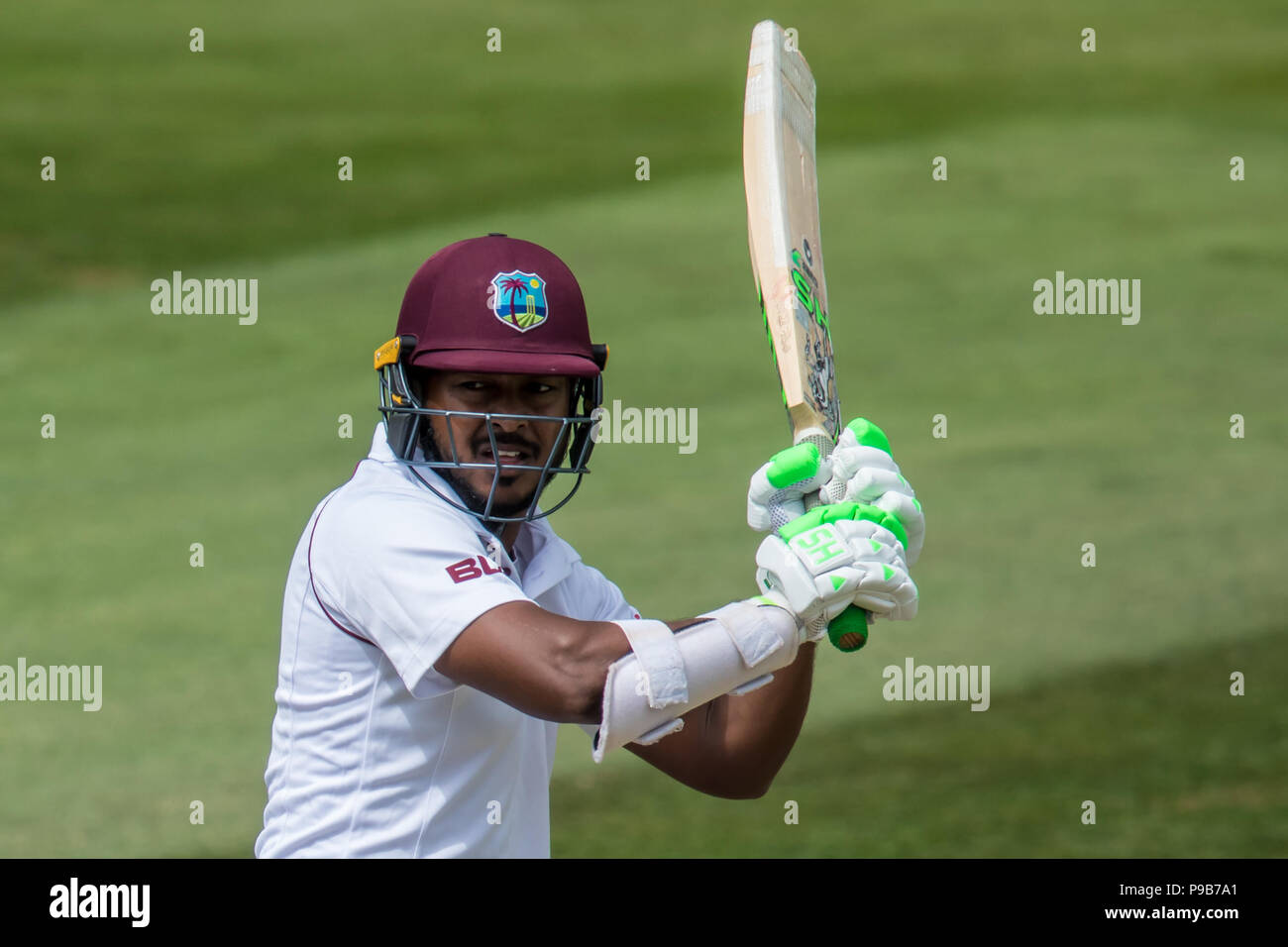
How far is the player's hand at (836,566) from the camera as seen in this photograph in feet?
10.5

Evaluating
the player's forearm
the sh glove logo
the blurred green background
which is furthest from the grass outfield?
the sh glove logo

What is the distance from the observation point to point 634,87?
19422 mm

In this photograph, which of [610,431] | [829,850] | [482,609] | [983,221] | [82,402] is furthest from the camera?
[983,221]

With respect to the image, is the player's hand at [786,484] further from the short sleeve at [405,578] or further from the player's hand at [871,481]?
the short sleeve at [405,578]

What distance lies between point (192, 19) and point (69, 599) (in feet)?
41.8

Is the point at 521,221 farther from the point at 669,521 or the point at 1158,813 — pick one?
the point at 1158,813

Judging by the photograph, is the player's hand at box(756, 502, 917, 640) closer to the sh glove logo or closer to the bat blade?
the sh glove logo

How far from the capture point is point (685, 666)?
9.99 ft

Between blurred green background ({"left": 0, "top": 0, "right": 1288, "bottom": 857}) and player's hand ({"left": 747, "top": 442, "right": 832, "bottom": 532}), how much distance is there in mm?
2970

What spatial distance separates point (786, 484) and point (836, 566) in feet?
1.31

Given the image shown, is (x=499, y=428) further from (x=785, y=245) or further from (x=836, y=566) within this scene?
(x=785, y=245)

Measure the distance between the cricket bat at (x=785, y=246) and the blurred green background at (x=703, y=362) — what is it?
112 inches

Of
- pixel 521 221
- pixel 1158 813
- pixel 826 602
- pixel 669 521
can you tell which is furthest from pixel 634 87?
pixel 826 602

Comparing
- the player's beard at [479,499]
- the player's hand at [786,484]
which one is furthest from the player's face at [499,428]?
the player's hand at [786,484]
